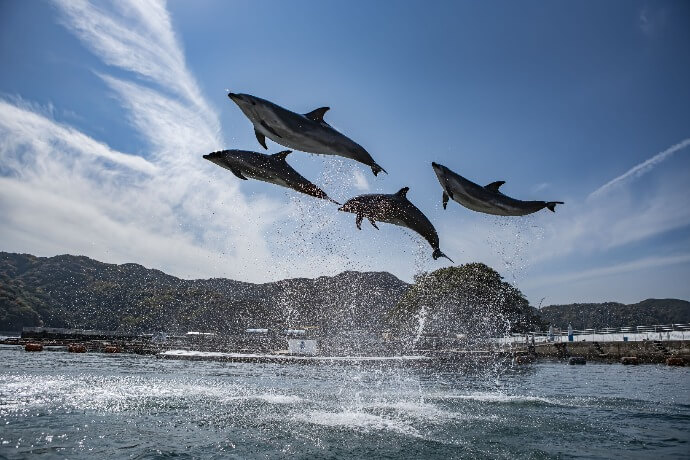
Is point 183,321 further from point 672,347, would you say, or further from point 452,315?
point 672,347

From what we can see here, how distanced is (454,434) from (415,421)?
2149mm

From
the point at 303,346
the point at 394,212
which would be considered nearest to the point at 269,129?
the point at 394,212

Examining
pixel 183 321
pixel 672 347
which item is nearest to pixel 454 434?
pixel 672 347

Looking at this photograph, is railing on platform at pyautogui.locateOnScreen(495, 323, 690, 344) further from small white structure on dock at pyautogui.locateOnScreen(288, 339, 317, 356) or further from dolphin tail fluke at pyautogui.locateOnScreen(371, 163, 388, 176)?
dolphin tail fluke at pyautogui.locateOnScreen(371, 163, 388, 176)

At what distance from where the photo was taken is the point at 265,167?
8.94m

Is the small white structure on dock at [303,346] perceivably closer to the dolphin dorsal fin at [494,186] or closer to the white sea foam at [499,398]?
the white sea foam at [499,398]

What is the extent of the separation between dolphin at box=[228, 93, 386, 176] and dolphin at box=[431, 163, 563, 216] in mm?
1476

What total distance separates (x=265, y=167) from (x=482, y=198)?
4473mm

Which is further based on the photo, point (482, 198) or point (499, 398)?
point (499, 398)

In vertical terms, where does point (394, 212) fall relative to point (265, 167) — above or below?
below

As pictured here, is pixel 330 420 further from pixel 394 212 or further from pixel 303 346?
pixel 303 346

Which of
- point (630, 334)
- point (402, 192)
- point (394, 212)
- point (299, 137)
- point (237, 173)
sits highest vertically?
point (299, 137)

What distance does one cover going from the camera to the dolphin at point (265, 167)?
29.0ft

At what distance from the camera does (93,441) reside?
11492 mm
